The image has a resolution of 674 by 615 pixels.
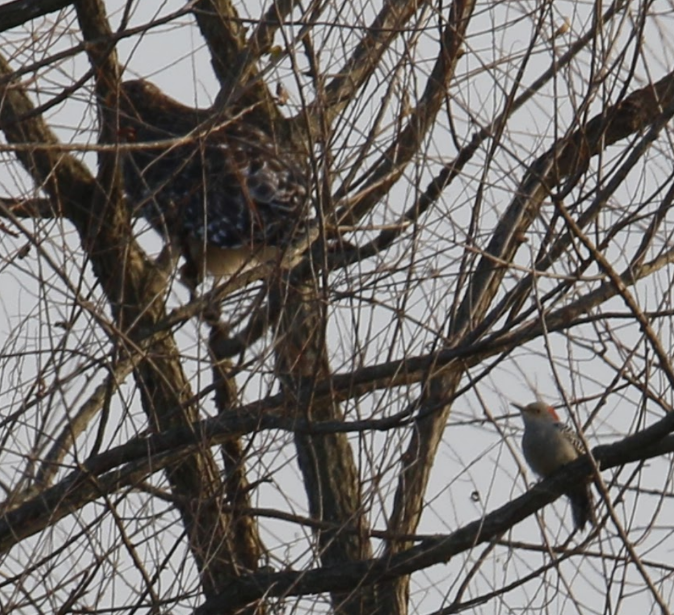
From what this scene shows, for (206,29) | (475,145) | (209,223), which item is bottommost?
(475,145)

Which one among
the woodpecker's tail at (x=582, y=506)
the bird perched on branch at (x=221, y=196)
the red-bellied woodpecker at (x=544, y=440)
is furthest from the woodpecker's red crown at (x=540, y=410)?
the bird perched on branch at (x=221, y=196)

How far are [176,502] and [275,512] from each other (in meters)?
0.35

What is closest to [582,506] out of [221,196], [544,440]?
[544,440]

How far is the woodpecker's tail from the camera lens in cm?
453

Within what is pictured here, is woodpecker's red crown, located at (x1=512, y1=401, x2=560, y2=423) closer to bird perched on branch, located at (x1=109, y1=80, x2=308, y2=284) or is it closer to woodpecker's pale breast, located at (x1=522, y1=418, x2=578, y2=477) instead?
woodpecker's pale breast, located at (x1=522, y1=418, x2=578, y2=477)

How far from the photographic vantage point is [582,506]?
4.64m

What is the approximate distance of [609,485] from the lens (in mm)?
4258

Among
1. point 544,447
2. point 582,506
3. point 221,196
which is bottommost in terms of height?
point 582,506

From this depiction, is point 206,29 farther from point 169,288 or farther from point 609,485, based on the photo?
point 609,485

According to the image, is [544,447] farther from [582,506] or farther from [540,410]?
[582,506]

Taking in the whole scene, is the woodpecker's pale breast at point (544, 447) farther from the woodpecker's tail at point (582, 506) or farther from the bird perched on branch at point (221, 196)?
the bird perched on branch at point (221, 196)

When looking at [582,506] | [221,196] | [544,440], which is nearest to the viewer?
[582,506]

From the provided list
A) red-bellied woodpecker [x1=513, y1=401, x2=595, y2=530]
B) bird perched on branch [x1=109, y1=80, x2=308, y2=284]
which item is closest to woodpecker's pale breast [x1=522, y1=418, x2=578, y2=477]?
red-bellied woodpecker [x1=513, y1=401, x2=595, y2=530]

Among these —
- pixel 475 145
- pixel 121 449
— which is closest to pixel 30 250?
pixel 121 449
